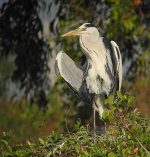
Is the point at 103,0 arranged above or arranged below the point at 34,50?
above

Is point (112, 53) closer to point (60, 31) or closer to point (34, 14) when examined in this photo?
point (60, 31)

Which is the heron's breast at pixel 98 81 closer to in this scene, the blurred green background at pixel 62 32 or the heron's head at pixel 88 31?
the heron's head at pixel 88 31

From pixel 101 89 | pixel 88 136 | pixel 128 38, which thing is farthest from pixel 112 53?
pixel 128 38

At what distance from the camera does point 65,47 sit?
7781 millimetres

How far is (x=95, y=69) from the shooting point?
231 inches

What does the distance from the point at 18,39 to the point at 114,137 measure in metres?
4.63

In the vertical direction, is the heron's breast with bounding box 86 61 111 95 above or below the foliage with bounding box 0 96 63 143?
above

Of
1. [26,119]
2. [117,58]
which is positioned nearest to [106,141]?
[117,58]

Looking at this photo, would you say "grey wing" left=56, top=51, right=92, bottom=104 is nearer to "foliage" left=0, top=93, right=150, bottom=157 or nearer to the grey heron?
the grey heron

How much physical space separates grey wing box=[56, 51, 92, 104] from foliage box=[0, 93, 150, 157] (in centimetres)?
185

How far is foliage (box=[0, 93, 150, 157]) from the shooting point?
3.61 metres

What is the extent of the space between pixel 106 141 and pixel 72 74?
7.22 feet

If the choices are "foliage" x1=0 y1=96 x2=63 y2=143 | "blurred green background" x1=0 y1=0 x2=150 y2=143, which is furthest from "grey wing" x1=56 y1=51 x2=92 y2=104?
"foliage" x1=0 y1=96 x2=63 y2=143

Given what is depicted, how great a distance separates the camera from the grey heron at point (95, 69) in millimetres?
5832
